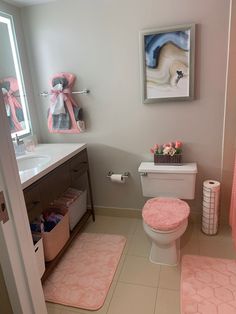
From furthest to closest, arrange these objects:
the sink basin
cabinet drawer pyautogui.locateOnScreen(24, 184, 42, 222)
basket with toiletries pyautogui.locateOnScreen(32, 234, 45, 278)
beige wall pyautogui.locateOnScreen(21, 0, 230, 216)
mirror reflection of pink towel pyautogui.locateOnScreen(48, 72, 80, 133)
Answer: mirror reflection of pink towel pyautogui.locateOnScreen(48, 72, 80, 133), the sink basin, beige wall pyautogui.locateOnScreen(21, 0, 230, 216), basket with toiletries pyautogui.locateOnScreen(32, 234, 45, 278), cabinet drawer pyautogui.locateOnScreen(24, 184, 42, 222)

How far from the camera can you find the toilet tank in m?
2.10

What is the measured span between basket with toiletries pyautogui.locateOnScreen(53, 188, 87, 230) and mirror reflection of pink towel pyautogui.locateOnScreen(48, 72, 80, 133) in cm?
63

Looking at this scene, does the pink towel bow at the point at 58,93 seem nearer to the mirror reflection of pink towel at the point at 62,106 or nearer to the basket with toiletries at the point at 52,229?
the mirror reflection of pink towel at the point at 62,106

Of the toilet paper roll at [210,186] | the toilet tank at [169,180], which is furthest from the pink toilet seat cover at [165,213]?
the toilet paper roll at [210,186]

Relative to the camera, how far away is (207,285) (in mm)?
1694

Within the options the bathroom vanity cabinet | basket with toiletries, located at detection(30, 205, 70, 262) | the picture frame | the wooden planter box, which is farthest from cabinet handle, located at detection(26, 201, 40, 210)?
the picture frame

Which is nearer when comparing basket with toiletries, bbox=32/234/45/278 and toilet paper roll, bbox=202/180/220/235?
basket with toiletries, bbox=32/234/45/278

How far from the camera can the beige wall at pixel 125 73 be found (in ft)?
6.34

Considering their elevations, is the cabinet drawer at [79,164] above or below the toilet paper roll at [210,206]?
above

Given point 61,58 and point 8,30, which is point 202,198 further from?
point 8,30

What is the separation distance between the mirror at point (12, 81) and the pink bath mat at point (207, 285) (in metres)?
1.89

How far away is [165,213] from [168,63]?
124 centimetres

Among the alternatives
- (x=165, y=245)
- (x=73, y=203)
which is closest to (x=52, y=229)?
(x=73, y=203)

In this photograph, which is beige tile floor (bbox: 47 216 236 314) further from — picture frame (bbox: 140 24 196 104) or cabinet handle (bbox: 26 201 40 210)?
picture frame (bbox: 140 24 196 104)
